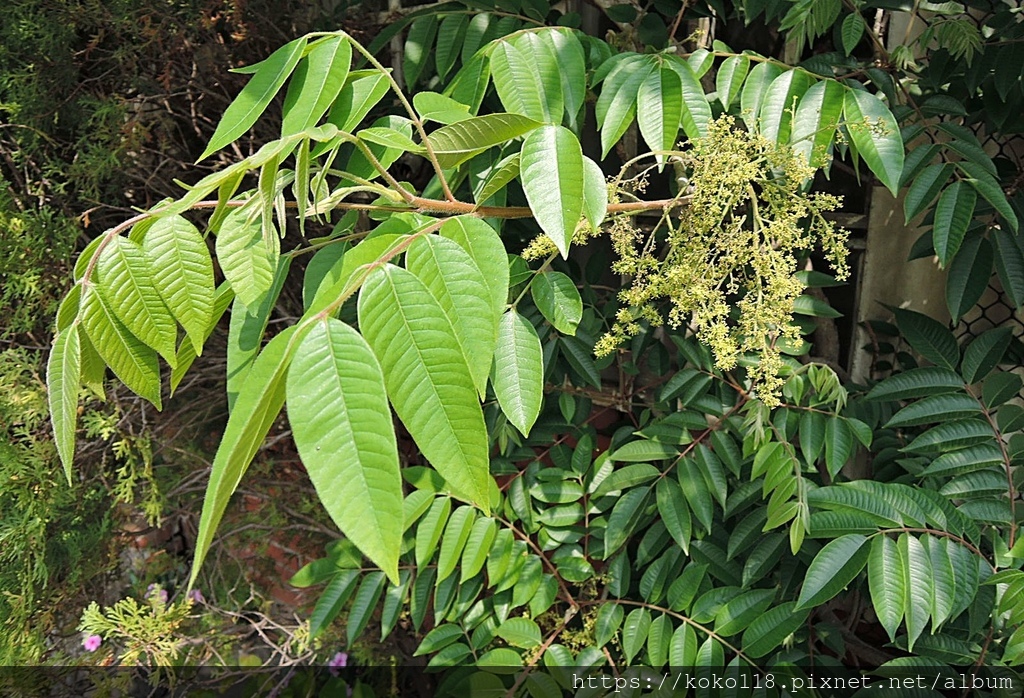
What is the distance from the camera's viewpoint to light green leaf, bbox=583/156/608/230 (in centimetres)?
68

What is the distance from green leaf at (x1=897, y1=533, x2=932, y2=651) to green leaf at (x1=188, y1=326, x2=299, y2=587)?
888 millimetres

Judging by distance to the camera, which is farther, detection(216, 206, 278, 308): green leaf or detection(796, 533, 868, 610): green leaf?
detection(796, 533, 868, 610): green leaf

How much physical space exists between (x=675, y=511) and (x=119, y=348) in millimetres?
959

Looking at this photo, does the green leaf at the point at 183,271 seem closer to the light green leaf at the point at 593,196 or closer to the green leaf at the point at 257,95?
the green leaf at the point at 257,95

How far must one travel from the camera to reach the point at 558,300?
80 cm

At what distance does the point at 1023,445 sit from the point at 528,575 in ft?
2.81

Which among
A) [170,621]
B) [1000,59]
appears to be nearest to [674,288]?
[1000,59]

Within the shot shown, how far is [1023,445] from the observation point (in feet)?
3.63

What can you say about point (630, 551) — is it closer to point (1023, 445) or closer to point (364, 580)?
point (364, 580)

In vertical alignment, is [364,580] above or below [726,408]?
below

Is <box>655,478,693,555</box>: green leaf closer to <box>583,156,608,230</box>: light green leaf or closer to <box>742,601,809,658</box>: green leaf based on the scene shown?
<box>742,601,809,658</box>: green leaf

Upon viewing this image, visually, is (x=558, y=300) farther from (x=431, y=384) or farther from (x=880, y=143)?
(x=880, y=143)

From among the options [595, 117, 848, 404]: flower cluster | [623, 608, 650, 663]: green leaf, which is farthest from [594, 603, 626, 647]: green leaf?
[595, 117, 848, 404]: flower cluster

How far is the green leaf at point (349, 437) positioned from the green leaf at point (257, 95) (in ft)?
1.02
